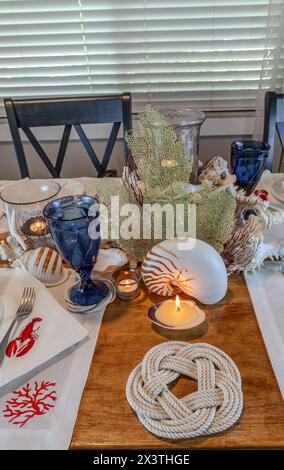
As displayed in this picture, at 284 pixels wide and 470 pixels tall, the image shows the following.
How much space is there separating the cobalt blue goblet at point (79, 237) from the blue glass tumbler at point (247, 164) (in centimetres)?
40

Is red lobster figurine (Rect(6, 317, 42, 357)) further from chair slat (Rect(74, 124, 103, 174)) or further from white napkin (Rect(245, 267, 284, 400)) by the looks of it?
chair slat (Rect(74, 124, 103, 174))

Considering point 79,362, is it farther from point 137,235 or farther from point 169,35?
point 169,35

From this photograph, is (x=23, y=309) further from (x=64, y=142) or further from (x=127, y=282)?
(x=64, y=142)

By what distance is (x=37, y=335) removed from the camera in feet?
1.78

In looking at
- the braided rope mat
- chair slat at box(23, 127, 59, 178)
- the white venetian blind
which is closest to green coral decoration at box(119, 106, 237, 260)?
the braided rope mat

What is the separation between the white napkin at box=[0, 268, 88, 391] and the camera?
0.49 metres

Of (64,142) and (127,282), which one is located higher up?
(64,142)

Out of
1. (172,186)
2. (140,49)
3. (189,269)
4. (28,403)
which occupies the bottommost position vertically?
(28,403)

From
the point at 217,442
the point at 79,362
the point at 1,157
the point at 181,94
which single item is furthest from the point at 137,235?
the point at 1,157

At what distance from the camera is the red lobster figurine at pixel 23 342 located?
1.69 feet

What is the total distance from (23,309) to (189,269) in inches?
11.0

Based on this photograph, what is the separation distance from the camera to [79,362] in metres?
0.51

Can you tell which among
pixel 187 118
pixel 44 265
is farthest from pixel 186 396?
pixel 187 118
